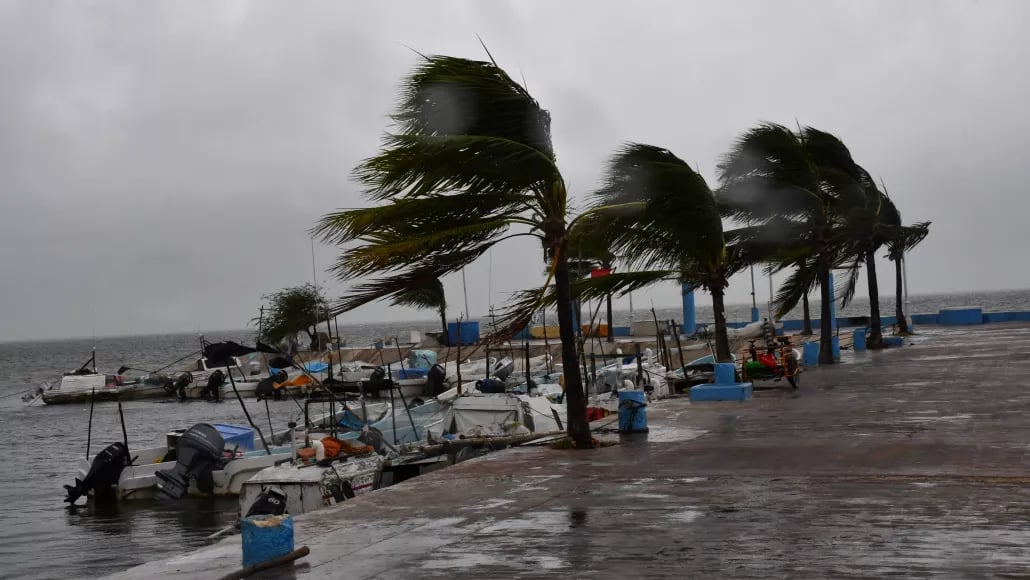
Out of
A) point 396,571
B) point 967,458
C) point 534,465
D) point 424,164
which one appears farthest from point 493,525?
point 967,458

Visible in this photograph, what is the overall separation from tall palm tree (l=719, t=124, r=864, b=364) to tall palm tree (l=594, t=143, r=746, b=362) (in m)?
10.8

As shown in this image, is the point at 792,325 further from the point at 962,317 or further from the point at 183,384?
the point at 183,384

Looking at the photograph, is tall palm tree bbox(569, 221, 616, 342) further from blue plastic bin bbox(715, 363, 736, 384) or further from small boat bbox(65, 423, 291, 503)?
small boat bbox(65, 423, 291, 503)

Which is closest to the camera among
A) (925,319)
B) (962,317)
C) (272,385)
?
(272,385)

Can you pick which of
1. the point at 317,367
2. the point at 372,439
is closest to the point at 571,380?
the point at 372,439

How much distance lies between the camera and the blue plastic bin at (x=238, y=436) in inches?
1003

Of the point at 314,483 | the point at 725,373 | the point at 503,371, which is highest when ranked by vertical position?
the point at 725,373

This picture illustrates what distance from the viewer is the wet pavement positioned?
25.1ft

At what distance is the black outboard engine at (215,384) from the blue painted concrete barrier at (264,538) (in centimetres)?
5401

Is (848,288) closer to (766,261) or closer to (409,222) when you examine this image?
(766,261)

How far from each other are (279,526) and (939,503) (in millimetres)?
6077

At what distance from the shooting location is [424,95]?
1373 cm

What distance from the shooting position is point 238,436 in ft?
83.8

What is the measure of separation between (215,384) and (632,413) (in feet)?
159
